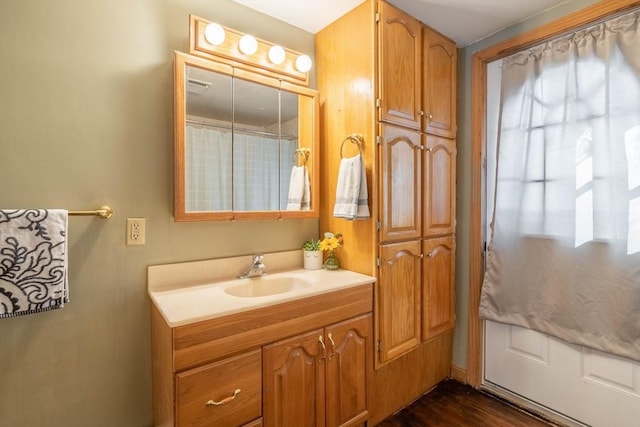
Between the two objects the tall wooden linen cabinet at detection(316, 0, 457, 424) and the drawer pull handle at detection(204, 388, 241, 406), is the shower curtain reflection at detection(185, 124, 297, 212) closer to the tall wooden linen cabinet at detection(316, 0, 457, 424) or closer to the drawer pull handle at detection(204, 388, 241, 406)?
the tall wooden linen cabinet at detection(316, 0, 457, 424)

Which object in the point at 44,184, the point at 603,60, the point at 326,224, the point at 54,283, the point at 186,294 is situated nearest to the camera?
the point at 54,283

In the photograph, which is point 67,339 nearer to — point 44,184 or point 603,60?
point 44,184

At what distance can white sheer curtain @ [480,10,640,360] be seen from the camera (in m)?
1.50

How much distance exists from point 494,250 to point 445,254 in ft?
0.99

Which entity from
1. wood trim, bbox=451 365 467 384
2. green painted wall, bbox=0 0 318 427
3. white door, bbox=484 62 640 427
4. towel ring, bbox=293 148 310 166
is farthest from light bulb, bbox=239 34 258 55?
wood trim, bbox=451 365 467 384

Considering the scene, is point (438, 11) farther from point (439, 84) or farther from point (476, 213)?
point (476, 213)

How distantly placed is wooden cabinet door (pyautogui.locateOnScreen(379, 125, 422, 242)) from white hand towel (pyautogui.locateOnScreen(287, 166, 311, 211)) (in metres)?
0.47

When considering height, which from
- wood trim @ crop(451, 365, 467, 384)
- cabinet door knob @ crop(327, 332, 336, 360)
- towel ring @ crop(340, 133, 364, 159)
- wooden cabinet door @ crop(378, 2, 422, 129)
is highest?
wooden cabinet door @ crop(378, 2, 422, 129)

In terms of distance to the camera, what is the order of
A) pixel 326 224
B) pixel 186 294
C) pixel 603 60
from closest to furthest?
pixel 186 294 < pixel 603 60 < pixel 326 224

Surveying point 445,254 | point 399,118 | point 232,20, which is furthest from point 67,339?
point 445,254

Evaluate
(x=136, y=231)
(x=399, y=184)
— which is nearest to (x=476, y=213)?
(x=399, y=184)

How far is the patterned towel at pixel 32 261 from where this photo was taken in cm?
105

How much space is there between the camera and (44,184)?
1.22 m

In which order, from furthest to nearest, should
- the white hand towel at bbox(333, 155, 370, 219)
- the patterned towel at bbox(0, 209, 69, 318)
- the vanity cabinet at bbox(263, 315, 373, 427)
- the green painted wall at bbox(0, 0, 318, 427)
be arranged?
the white hand towel at bbox(333, 155, 370, 219)
the vanity cabinet at bbox(263, 315, 373, 427)
the green painted wall at bbox(0, 0, 318, 427)
the patterned towel at bbox(0, 209, 69, 318)
